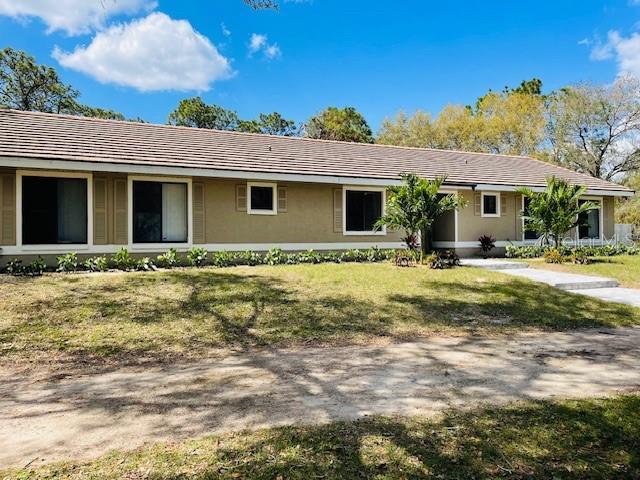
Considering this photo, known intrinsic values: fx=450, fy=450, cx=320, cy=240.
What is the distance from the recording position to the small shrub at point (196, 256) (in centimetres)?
1283

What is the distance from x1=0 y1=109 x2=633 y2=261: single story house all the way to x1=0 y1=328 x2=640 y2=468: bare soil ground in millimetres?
8126

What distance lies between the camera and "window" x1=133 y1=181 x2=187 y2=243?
13.3 meters

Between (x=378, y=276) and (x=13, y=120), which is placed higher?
(x=13, y=120)

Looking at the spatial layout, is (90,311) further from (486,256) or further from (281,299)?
(486,256)

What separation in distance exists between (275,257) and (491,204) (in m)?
10.1

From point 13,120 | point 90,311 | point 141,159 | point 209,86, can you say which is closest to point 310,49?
point 141,159

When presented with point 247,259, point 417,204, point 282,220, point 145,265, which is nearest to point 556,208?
point 417,204

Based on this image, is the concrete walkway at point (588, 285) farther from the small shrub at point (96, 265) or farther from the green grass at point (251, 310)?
the small shrub at point (96, 265)

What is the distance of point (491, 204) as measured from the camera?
18891mm

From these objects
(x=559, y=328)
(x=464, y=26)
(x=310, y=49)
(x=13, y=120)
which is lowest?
(x=559, y=328)

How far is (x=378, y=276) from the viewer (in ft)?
37.1

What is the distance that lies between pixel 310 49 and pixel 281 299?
15.5 meters

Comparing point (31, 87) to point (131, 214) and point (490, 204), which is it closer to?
point (131, 214)

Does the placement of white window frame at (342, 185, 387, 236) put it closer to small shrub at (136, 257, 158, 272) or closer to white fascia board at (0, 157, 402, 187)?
white fascia board at (0, 157, 402, 187)
